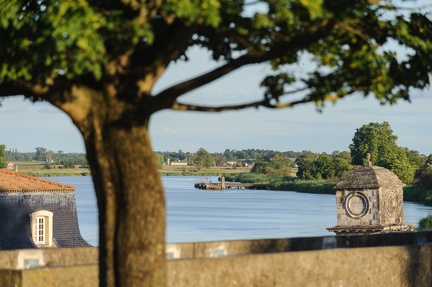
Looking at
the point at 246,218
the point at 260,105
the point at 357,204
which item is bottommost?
the point at 246,218

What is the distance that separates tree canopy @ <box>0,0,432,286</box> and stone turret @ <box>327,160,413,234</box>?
24.4 metres

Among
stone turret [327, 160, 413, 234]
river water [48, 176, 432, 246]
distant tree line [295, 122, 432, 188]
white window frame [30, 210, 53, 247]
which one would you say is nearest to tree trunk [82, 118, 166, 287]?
stone turret [327, 160, 413, 234]

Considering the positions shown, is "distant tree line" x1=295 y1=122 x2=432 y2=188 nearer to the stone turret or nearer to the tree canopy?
the stone turret

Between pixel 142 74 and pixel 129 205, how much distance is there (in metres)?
1.46

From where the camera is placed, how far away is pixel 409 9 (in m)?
12.5

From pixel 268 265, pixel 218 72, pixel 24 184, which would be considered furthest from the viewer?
pixel 24 184

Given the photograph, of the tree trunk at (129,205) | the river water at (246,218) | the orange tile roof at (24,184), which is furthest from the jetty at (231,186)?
the tree trunk at (129,205)

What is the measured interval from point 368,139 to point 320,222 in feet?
203

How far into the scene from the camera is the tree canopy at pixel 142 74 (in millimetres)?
10883

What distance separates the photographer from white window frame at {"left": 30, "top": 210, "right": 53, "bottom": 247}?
4398cm

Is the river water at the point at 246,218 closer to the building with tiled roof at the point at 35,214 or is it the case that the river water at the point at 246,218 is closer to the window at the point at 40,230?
the building with tiled roof at the point at 35,214

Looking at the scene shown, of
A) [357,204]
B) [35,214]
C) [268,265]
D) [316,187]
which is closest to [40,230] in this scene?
[35,214]

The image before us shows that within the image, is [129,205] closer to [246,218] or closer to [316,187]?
[246,218]

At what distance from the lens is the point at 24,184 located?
4434 cm
